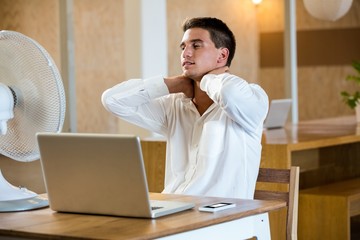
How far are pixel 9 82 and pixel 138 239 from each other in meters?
0.85

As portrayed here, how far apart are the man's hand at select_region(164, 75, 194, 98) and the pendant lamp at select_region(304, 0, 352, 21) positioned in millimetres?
4058

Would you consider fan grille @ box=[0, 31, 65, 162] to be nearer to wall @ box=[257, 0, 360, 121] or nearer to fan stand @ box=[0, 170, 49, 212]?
fan stand @ box=[0, 170, 49, 212]

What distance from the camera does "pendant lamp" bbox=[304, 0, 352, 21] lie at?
682 centimetres

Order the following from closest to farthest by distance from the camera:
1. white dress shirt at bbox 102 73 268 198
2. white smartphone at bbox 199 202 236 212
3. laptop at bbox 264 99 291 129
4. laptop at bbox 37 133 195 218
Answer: laptop at bbox 37 133 195 218 → white smartphone at bbox 199 202 236 212 → white dress shirt at bbox 102 73 268 198 → laptop at bbox 264 99 291 129

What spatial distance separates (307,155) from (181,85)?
7.61 feet

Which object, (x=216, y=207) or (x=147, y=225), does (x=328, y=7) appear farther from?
(x=147, y=225)

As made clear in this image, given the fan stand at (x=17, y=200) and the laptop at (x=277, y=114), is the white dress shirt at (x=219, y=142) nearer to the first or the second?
the fan stand at (x=17, y=200)

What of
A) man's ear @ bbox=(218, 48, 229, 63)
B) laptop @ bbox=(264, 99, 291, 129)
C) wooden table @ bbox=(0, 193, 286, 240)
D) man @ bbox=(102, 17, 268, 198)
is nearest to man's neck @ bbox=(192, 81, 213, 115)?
man @ bbox=(102, 17, 268, 198)

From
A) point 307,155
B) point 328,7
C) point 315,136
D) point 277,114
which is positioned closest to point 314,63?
point 328,7

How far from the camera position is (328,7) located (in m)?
6.86

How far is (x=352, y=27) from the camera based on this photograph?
9648 millimetres

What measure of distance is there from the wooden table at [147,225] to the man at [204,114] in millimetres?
424

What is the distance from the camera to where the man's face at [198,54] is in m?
2.92

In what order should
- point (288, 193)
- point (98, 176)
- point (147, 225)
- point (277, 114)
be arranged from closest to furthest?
point (147, 225) → point (98, 176) → point (288, 193) → point (277, 114)
